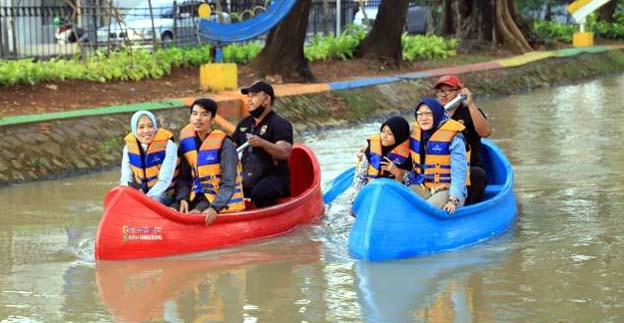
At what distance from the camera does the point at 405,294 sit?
24.5 feet

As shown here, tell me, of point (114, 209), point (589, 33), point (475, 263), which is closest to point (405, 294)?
point (475, 263)

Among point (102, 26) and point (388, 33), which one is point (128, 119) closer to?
point (388, 33)

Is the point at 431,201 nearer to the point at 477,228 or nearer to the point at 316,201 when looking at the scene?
the point at 477,228

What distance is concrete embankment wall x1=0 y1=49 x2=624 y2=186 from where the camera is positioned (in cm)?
1219

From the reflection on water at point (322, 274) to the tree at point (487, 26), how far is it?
13685 mm

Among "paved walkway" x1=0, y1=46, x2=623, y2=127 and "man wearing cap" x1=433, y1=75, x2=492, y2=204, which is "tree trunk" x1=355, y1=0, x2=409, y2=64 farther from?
"man wearing cap" x1=433, y1=75, x2=492, y2=204

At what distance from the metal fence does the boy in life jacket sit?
27.4 feet

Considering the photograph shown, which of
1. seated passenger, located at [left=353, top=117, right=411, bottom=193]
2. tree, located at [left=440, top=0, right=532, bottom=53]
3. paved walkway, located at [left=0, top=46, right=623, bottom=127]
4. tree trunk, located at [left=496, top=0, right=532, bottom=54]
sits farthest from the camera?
tree trunk, located at [left=496, top=0, right=532, bottom=54]

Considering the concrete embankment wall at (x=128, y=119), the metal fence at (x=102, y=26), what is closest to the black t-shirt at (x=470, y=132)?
the concrete embankment wall at (x=128, y=119)

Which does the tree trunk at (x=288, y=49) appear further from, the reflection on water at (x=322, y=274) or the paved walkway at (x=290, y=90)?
the reflection on water at (x=322, y=274)

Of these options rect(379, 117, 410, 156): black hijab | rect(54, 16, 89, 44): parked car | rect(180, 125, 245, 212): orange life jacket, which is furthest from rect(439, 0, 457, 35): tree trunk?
rect(180, 125, 245, 212): orange life jacket

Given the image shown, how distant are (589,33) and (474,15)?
13.8ft

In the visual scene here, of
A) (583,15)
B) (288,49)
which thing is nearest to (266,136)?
(288,49)

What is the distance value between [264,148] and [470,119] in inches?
65.4
